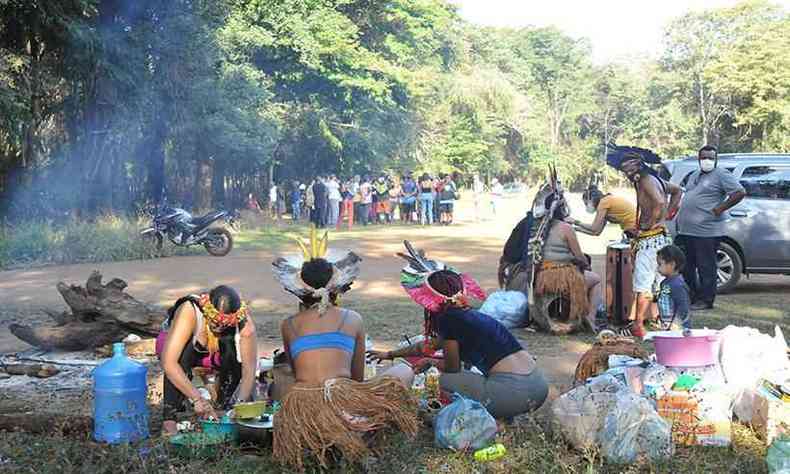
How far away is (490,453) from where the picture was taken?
4.84 meters

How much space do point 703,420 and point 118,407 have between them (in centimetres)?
329

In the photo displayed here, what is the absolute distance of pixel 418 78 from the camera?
37.5m

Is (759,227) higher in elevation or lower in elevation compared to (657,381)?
higher

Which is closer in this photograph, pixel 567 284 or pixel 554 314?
pixel 567 284

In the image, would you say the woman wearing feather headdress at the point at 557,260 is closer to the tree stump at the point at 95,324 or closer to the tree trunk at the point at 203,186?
the tree stump at the point at 95,324

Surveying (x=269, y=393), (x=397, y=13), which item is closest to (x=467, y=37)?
(x=397, y=13)

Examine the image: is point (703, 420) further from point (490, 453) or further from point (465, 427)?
point (465, 427)

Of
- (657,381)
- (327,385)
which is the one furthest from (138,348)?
(657,381)

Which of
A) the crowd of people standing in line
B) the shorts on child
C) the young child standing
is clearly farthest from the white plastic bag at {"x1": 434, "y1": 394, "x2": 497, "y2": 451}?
the crowd of people standing in line

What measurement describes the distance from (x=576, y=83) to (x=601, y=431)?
248ft

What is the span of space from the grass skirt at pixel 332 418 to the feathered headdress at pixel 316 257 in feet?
1.54

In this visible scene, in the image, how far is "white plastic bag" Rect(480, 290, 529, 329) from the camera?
8891mm

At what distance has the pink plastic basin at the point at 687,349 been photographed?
560 cm

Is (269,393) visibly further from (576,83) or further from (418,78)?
(576,83)
